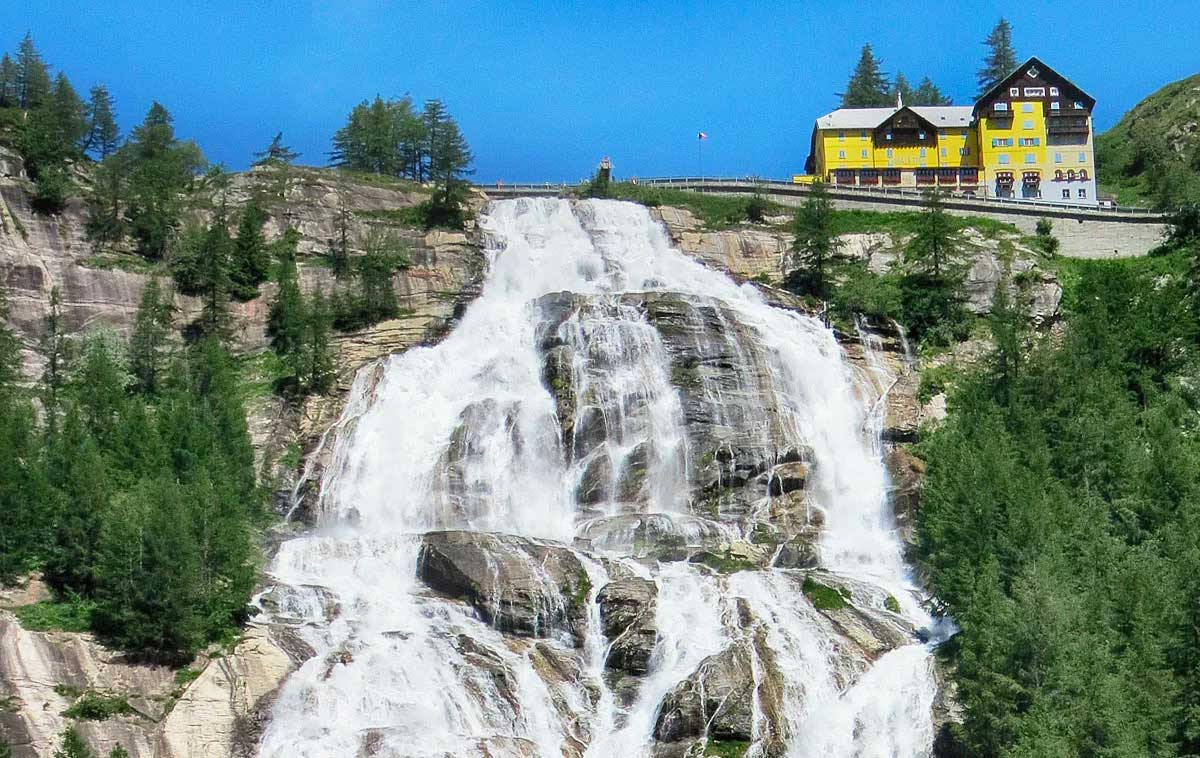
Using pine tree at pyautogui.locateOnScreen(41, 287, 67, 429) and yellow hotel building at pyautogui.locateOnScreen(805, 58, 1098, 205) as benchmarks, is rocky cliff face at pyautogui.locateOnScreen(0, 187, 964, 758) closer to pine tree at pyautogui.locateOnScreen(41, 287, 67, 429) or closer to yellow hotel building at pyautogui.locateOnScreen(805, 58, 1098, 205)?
pine tree at pyautogui.locateOnScreen(41, 287, 67, 429)

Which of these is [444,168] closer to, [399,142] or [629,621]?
[399,142]

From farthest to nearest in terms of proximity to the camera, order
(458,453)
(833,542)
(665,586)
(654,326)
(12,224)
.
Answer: (12,224) < (654,326) < (458,453) < (833,542) < (665,586)

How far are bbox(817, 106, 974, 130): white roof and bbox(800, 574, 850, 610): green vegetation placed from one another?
6296 cm

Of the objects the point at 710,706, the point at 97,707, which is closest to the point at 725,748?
the point at 710,706

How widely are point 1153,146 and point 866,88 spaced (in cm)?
3072

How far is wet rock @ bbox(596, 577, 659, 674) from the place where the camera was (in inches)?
1847

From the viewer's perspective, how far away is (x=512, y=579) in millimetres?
49156

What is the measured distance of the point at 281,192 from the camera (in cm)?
8562

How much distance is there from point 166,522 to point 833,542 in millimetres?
27176

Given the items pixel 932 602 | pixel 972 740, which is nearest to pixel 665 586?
pixel 932 602

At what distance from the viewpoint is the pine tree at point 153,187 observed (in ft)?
259

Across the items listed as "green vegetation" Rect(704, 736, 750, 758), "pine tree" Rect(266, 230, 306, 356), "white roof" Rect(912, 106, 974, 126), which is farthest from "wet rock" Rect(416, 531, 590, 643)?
"white roof" Rect(912, 106, 974, 126)

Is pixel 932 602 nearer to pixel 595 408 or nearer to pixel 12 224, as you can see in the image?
pixel 595 408

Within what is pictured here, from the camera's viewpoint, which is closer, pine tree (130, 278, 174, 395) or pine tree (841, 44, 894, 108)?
pine tree (130, 278, 174, 395)
